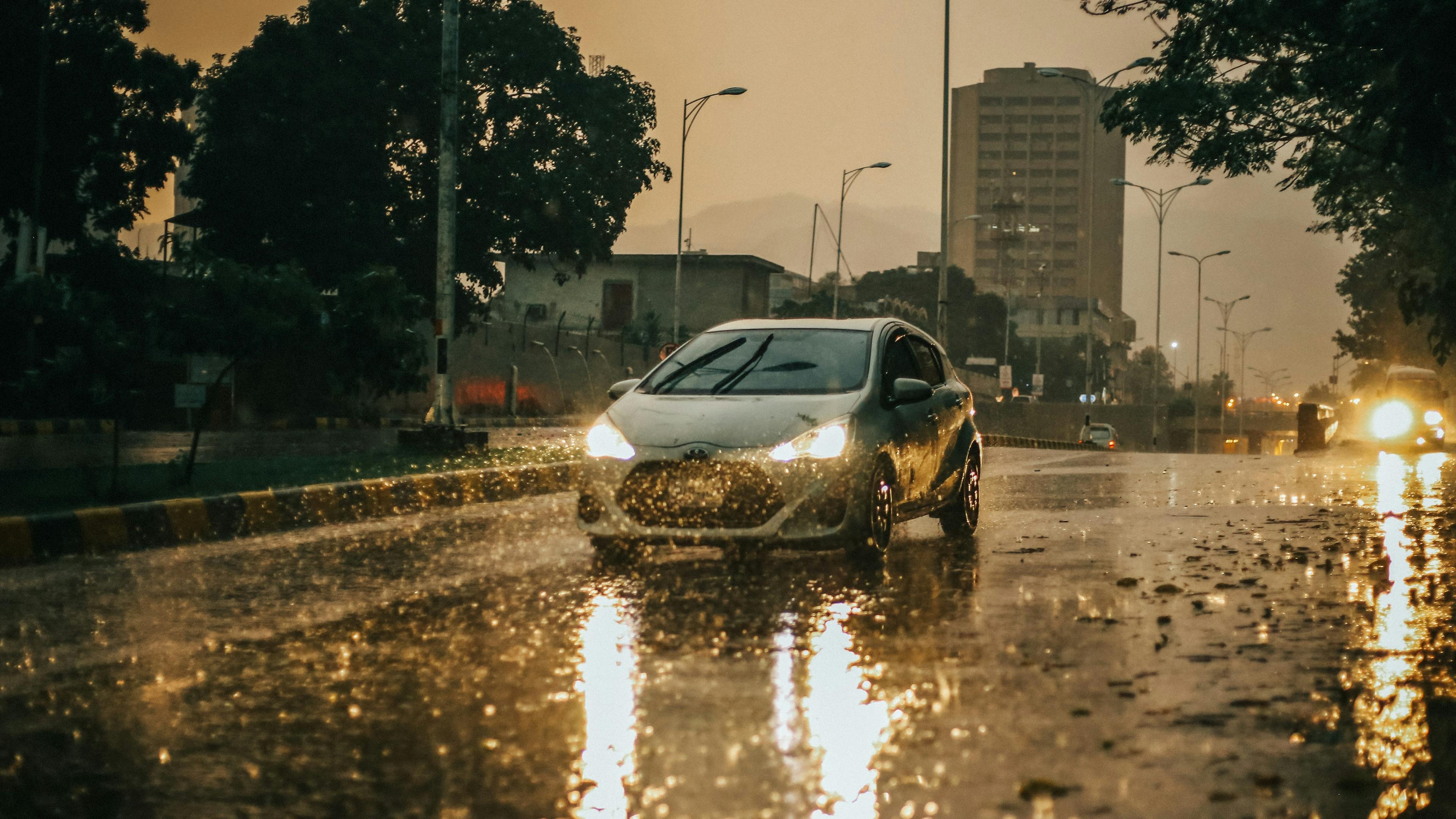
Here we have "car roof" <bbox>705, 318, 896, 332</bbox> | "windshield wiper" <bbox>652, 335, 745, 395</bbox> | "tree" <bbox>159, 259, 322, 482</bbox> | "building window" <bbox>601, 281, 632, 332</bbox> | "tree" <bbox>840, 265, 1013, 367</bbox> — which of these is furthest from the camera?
"tree" <bbox>840, 265, 1013, 367</bbox>

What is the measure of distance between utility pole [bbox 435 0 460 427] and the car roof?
6700 mm

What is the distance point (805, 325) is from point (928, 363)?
137 cm

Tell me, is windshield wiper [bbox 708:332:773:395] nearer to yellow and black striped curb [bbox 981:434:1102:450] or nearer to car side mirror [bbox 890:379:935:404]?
car side mirror [bbox 890:379:935:404]

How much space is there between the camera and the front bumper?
819 centimetres

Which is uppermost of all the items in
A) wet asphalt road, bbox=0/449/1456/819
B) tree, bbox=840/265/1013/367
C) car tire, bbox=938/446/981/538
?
tree, bbox=840/265/1013/367

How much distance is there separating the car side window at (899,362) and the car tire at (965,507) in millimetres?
945

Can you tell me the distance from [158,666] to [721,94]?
3421 centimetres

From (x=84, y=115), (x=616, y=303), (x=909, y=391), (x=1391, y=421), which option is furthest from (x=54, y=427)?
(x=616, y=303)

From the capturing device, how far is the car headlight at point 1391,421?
30.6 m

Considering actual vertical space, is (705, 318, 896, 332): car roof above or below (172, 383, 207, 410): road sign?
above

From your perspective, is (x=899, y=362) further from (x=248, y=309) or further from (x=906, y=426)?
(x=248, y=309)

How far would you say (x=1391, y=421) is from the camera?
30.9 m

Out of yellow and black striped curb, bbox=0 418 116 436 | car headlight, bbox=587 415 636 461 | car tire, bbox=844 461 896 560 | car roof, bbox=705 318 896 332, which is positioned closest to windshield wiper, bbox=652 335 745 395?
car roof, bbox=705 318 896 332

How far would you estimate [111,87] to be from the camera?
99.0ft
